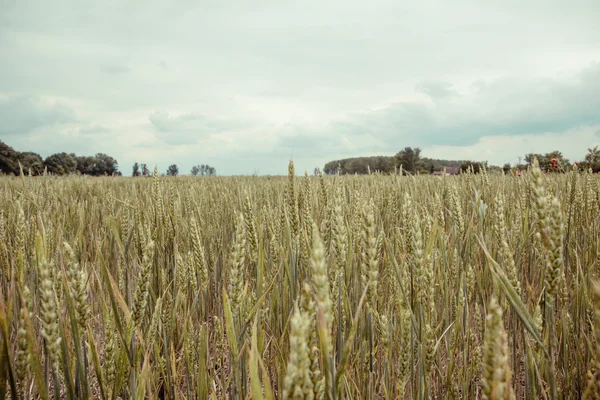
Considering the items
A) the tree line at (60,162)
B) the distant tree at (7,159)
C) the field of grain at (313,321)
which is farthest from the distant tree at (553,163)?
the distant tree at (7,159)

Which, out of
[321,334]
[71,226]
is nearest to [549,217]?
[321,334]

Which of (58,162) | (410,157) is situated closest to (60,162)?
(58,162)

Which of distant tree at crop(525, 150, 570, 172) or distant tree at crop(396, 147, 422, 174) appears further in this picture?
distant tree at crop(396, 147, 422, 174)

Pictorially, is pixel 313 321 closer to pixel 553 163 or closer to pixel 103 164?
pixel 553 163

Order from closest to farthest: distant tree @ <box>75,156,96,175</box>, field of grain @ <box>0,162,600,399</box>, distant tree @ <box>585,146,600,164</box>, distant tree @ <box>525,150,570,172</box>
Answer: field of grain @ <box>0,162,600,399</box>, distant tree @ <box>525,150,570,172</box>, distant tree @ <box>585,146,600,164</box>, distant tree @ <box>75,156,96,175</box>

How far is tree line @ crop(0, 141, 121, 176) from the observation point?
3916 centimetres

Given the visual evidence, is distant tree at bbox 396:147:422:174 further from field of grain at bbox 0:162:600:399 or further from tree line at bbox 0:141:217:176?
field of grain at bbox 0:162:600:399

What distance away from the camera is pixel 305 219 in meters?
1.19

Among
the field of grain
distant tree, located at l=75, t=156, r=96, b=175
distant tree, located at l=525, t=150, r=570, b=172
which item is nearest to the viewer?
the field of grain

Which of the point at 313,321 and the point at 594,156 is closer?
the point at 313,321

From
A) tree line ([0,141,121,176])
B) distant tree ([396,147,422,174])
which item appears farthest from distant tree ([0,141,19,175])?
distant tree ([396,147,422,174])

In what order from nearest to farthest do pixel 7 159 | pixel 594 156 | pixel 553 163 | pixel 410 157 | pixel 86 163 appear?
1. pixel 553 163
2. pixel 594 156
3. pixel 7 159
4. pixel 410 157
5. pixel 86 163

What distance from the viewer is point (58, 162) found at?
48969 mm

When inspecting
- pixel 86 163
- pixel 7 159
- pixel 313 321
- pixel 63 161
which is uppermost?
pixel 86 163
